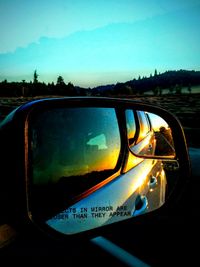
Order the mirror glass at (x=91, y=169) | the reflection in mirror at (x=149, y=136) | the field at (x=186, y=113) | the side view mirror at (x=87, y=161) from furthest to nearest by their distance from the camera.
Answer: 1. the field at (x=186, y=113)
2. the reflection in mirror at (x=149, y=136)
3. the mirror glass at (x=91, y=169)
4. the side view mirror at (x=87, y=161)

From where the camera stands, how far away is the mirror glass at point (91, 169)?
145 cm

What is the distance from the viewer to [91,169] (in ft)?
6.11

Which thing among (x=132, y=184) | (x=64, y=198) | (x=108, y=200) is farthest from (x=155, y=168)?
(x=64, y=198)

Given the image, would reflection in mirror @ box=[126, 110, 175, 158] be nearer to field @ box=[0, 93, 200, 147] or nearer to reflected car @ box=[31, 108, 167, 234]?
reflected car @ box=[31, 108, 167, 234]

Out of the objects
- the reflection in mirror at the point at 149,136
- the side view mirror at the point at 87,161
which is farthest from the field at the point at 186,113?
the side view mirror at the point at 87,161

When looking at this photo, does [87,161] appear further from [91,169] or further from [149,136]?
[149,136]

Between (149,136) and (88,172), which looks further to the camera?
(149,136)

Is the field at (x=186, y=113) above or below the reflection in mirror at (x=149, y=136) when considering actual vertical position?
below

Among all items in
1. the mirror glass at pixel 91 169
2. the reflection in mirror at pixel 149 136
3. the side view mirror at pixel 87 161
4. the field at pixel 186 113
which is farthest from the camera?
the field at pixel 186 113

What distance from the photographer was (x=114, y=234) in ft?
9.66

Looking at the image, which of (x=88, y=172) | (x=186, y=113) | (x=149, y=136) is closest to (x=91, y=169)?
(x=88, y=172)

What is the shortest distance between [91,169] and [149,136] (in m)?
1.14

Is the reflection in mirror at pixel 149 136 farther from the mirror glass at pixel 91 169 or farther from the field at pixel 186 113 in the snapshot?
the field at pixel 186 113

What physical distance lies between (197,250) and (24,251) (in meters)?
2.31
